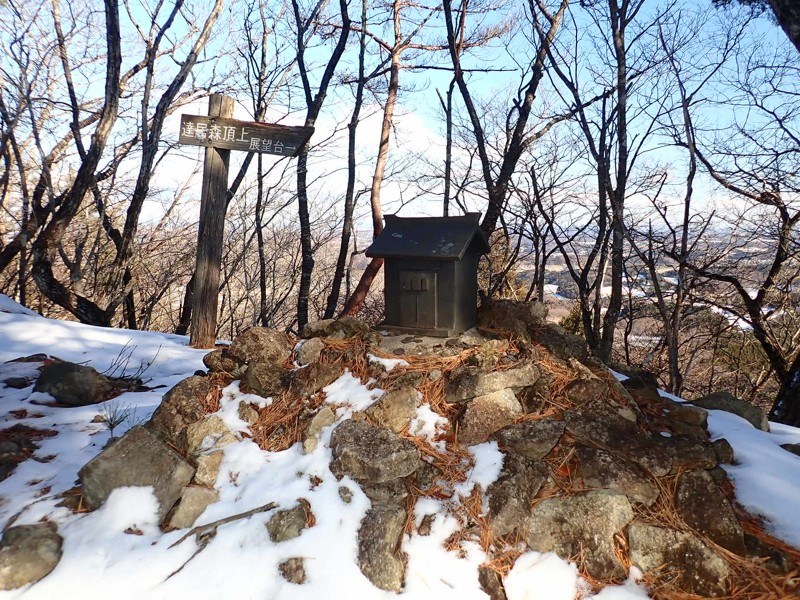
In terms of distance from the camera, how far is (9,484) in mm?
2428

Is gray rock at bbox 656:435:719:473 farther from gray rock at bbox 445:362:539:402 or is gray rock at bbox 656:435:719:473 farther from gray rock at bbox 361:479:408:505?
gray rock at bbox 361:479:408:505

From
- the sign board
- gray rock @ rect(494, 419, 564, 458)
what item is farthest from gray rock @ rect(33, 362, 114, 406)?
gray rock @ rect(494, 419, 564, 458)

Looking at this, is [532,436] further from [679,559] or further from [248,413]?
[248,413]

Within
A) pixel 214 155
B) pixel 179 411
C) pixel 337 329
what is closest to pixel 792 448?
pixel 337 329

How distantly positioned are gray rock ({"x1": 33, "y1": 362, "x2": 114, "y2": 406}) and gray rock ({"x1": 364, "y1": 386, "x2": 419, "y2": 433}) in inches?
101

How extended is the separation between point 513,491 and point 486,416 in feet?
1.53

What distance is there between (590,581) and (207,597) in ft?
5.51

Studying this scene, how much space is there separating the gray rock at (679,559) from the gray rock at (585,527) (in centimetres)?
9

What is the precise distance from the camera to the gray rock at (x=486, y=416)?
8.06 feet

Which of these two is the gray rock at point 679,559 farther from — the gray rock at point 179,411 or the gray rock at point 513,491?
the gray rock at point 179,411

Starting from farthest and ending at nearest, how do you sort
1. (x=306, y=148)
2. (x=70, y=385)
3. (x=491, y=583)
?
(x=306, y=148) < (x=70, y=385) < (x=491, y=583)

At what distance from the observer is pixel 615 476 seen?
2160 millimetres

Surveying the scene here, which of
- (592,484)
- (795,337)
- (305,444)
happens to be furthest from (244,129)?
(795,337)

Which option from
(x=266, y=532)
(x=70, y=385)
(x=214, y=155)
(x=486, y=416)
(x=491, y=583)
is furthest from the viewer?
(x=214, y=155)
